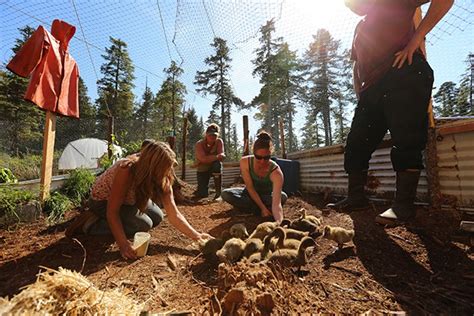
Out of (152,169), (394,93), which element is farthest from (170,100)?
(394,93)

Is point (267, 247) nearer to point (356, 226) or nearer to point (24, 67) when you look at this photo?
point (356, 226)

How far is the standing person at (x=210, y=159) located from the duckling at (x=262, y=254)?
3.65 meters

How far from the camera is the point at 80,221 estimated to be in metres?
2.60

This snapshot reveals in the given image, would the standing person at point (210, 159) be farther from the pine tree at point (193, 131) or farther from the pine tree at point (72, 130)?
the pine tree at point (193, 131)

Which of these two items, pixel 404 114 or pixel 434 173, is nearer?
pixel 404 114

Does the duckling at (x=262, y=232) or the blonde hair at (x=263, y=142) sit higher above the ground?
the blonde hair at (x=263, y=142)

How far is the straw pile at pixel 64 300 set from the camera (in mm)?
731

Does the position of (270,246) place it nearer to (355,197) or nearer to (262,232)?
(262,232)

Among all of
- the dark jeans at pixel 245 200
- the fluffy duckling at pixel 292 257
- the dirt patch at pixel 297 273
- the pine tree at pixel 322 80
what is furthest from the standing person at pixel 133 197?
the pine tree at pixel 322 80

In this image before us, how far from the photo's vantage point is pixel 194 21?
570cm

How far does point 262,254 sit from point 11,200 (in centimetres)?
342

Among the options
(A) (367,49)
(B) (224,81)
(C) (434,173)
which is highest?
Answer: (B) (224,81)

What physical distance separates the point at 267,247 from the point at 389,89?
1.48 m

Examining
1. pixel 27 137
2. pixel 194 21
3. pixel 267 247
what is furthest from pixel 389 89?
pixel 27 137
